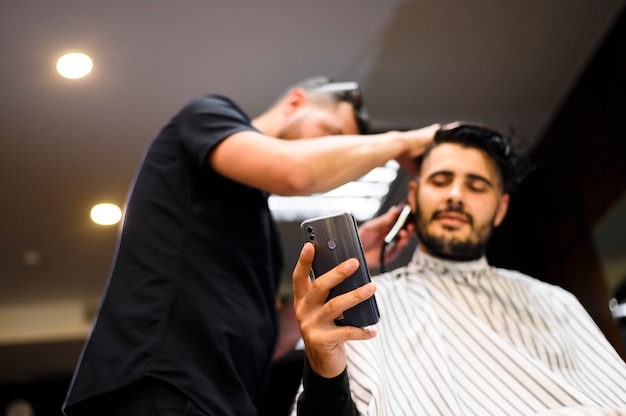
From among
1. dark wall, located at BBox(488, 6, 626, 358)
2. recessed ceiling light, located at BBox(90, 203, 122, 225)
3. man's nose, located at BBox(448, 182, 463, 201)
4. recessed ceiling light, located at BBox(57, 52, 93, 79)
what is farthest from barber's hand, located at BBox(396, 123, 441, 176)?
recessed ceiling light, located at BBox(90, 203, 122, 225)

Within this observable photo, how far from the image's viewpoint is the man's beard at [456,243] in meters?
1.84

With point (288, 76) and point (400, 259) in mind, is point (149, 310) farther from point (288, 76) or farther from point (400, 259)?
point (400, 259)

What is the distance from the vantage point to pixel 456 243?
6.03 ft

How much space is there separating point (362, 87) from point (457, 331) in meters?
2.08

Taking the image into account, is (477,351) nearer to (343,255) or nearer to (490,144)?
(343,255)

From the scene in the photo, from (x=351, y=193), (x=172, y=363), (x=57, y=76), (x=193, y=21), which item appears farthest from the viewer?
(x=351, y=193)

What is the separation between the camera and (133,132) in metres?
3.65

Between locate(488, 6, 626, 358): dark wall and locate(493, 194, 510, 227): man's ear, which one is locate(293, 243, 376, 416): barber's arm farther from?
locate(488, 6, 626, 358): dark wall

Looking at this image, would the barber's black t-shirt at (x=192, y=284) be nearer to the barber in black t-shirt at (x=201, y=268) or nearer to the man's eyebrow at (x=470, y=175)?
the barber in black t-shirt at (x=201, y=268)

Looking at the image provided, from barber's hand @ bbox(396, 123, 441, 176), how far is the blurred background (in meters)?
0.80

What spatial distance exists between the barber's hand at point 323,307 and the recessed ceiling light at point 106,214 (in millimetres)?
3358

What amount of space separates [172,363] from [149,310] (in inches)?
5.5

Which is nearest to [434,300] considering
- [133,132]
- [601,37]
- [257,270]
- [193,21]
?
[257,270]

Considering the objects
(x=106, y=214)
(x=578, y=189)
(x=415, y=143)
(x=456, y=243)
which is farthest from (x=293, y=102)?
(x=106, y=214)
